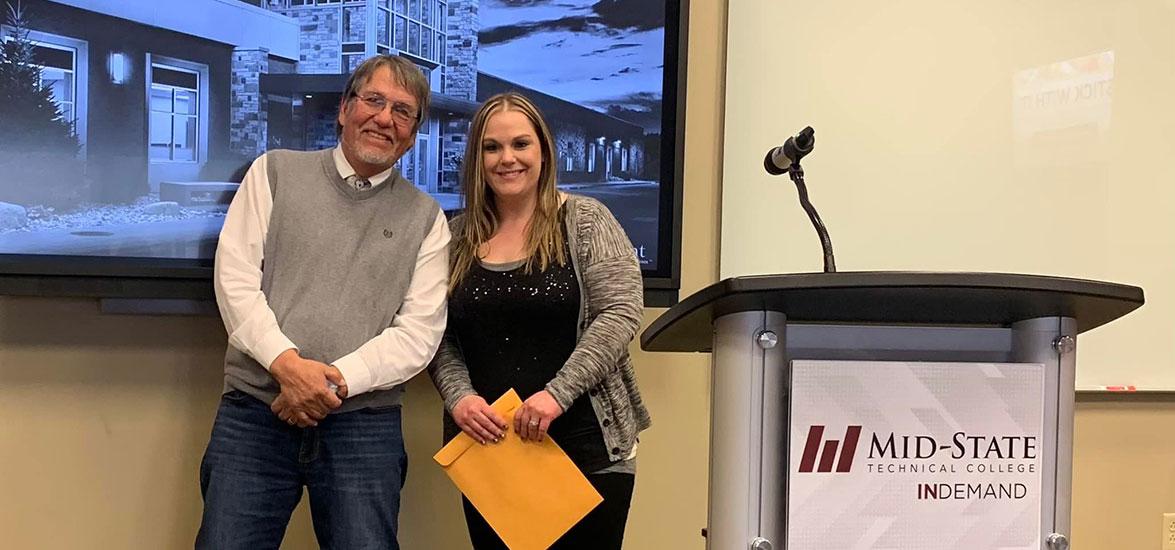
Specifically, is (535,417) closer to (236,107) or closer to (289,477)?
(289,477)

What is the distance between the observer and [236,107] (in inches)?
80.0

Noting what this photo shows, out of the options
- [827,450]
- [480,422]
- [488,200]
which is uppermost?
[488,200]

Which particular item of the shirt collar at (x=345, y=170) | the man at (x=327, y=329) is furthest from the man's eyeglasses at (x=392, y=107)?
the shirt collar at (x=345, y=170)

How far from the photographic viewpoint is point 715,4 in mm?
2346

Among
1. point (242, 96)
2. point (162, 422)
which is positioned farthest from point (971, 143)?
point (162, 422)

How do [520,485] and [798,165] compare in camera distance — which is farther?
[520,485]

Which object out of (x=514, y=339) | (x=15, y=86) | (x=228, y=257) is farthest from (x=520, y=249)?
(x=15, y=86)

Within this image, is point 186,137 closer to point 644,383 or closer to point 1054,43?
point 644,383

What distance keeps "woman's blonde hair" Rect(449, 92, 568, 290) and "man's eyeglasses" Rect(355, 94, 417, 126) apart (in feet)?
0.43

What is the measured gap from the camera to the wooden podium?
974mm

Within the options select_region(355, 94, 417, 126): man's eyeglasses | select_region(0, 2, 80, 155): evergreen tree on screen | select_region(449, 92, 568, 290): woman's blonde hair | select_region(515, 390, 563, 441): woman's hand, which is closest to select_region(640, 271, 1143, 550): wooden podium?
select_region(515, 390, 563, 441): woman's hand

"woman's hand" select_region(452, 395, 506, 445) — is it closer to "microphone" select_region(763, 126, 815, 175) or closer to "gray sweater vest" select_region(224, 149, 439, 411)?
"gray sweater vest" select_region(224, 149, 439, 411)

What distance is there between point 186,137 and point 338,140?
32 centimetres

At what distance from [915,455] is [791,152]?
44 cm
